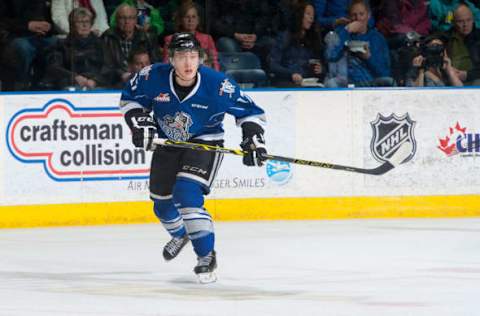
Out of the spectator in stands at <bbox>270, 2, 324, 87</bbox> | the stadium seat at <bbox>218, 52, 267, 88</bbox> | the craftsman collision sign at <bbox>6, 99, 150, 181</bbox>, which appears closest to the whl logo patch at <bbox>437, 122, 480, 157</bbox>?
the spectator in stands at <bbox>270, 2, 324, 87</bbox>

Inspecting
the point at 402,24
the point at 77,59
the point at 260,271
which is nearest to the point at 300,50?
the point at 402,24

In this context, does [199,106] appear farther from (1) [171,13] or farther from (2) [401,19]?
(2) [401,19]

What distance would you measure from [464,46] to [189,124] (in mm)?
3655

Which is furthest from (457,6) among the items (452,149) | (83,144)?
(83,144)

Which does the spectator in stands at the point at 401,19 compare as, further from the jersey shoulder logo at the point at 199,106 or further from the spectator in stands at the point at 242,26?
the jersey shoulder logo at the point at 199,106

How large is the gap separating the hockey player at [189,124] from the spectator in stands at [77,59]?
2.27 metres

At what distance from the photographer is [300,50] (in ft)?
28.2

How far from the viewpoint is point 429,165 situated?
8453 millimetres

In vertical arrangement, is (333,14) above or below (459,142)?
above

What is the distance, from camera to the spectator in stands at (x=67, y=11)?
806cm

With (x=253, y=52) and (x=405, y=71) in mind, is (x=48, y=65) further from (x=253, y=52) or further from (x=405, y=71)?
(x=405, y=71)

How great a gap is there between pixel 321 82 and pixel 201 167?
3.02 m

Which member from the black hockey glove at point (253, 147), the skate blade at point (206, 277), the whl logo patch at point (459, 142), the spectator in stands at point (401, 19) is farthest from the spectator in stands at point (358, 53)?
the skate blade at point (206, 277)

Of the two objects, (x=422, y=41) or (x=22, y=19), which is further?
(x=422, y=41)
